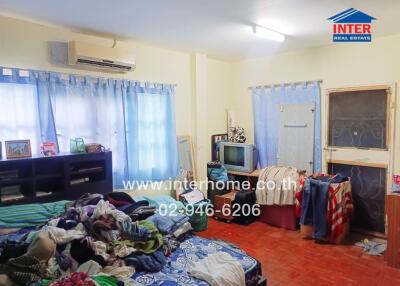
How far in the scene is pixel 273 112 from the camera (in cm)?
455

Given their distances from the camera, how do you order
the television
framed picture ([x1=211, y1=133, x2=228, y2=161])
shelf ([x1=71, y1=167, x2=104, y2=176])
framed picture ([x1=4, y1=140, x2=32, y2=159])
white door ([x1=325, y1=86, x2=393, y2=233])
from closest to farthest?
framed picture ([x1=4, y1=140, x2=32, y2=159]) → shelf ([x1=71, y1=167, x2=104, y2=176]) → white door ([x1=325, y1=86, x2=393, y2=233]) → the television → framed picture ([x1=211, y1=133, x2=228, y2=161])

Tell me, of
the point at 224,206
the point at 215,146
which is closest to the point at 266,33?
the point at 215,146

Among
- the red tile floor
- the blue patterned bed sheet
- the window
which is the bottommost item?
the red tile floor

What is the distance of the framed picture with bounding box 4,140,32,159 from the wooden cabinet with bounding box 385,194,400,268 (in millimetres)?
3657

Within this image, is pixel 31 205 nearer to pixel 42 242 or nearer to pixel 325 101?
pixel 42 242

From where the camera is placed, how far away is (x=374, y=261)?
3061mm

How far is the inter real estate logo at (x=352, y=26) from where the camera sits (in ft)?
9.23

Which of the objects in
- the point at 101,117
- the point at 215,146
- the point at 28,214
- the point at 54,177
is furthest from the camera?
the point at 215,146

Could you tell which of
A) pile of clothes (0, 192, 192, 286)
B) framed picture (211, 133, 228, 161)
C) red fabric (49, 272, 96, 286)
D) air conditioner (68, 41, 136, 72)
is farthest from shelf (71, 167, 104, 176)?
framed picture (211, 133, 228, 161)

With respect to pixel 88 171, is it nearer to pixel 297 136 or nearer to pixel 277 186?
pixel 277 186

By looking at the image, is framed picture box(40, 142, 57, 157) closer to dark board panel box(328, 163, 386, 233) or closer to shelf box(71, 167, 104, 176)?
shelf box(71, 167, 104, 176)

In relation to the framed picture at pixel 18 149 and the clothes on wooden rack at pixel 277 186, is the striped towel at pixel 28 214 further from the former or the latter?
the clothes on wooden rack at pixel 277 186

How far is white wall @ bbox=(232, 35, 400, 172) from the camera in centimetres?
349

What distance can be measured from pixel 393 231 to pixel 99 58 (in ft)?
11.9
